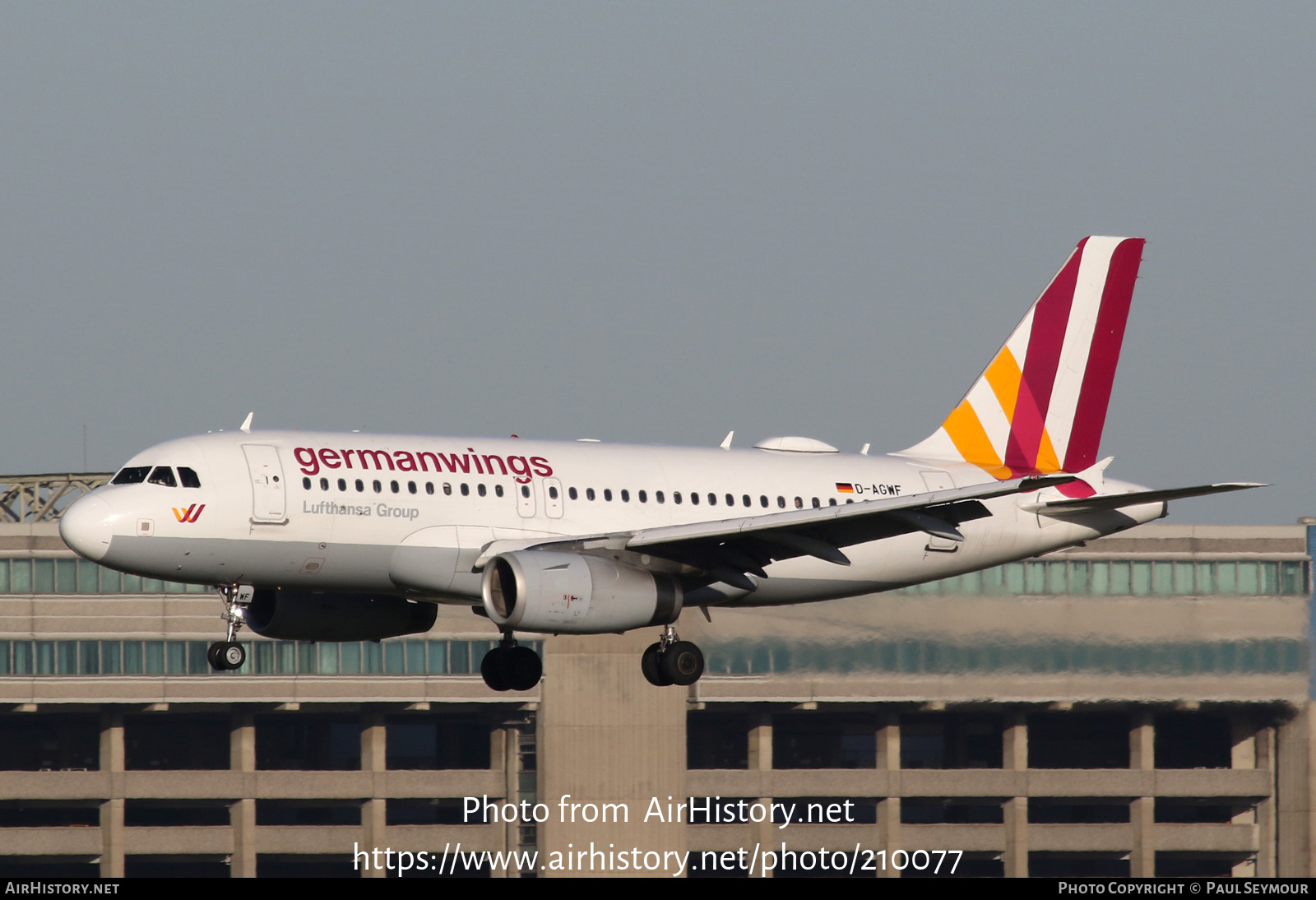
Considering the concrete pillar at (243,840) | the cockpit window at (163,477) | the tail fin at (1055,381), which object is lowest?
the concrete pillar at (243,840)

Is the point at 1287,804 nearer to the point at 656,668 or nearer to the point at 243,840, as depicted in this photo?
the point at 243,840

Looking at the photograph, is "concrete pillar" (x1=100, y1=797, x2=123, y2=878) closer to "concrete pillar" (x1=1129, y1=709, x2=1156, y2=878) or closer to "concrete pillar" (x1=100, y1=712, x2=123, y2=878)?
"concrete pillar" (x1=100, y1=712, x2=123, y2=878)

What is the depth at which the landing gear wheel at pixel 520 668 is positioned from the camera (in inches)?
1644

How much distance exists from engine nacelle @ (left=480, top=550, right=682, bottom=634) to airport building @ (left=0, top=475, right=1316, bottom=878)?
126 feet

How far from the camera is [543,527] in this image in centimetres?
3816

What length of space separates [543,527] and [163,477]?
288 inches

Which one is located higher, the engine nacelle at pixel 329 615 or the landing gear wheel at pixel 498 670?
the engine nacelle at pixel 329 615

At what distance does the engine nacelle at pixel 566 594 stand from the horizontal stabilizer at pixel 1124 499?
10.2 m

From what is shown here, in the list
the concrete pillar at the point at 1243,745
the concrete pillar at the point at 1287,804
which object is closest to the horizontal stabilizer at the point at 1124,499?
the concrete pillar at the point at 1287,804

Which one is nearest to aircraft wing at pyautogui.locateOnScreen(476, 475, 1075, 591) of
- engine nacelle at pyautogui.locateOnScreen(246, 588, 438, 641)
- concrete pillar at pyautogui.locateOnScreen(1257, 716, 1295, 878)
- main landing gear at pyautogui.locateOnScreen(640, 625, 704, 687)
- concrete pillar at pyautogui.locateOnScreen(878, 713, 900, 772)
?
main landing gear at pyautogui.locateOnScreen(640, 625, 704, 687)

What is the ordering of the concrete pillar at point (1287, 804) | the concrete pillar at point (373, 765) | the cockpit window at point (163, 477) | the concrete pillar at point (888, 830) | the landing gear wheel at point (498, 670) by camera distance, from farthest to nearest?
1. the concrete pillar at point (373, 765)
2. the concrete pillar at point (888, 830)
3. the concrete pillar at point (1287, 804)
4. the landing gear wheel at point (498, 670)
5. the cockpit window at point (163, 477)

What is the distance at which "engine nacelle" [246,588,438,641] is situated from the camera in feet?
131

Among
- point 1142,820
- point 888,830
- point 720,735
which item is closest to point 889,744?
point 888,830

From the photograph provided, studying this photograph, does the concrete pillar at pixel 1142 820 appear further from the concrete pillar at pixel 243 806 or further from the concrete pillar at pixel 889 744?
the concrete pillar at pixel 243 806
